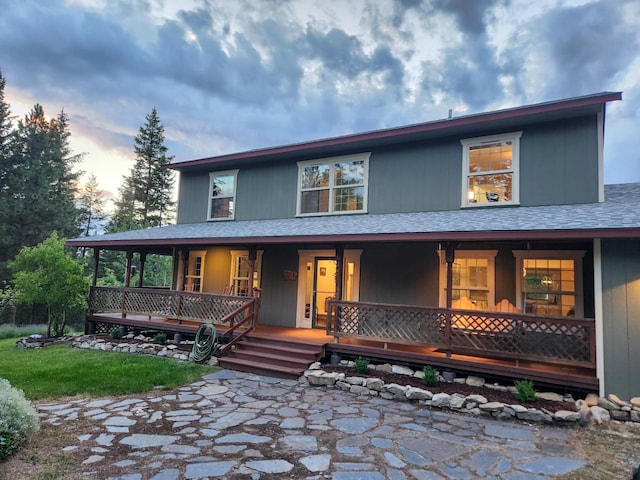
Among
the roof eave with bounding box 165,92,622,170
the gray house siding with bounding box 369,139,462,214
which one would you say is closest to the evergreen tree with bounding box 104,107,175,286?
the roof eave with bounding box 165,92,622,170

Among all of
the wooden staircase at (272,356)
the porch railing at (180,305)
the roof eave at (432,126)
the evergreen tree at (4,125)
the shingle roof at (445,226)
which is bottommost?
the wooden staircase at (272,356)

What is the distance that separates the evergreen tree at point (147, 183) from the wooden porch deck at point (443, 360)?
72.2ft

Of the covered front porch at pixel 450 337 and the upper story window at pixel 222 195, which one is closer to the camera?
the covered front porch at pixel 450 337

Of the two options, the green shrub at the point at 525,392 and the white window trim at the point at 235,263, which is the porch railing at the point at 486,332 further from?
the white window trim at the point at 235,263

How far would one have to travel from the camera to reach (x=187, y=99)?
69.0ft

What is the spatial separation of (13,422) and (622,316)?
25.3 feet

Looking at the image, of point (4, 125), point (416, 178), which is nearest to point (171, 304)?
point (416, 178)

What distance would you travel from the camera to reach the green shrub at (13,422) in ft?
10.8

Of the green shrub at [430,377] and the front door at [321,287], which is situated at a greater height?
the front door at [321,287]

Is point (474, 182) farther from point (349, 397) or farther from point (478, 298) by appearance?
point (349, 397)

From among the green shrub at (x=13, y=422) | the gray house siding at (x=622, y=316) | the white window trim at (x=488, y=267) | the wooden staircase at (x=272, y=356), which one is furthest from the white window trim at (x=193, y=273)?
the gray house siding at (x=622, y=316)

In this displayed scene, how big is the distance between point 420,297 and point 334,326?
7.35 feet

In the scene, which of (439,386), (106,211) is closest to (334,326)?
(439,386)

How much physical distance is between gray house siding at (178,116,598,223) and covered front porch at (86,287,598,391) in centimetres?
277
